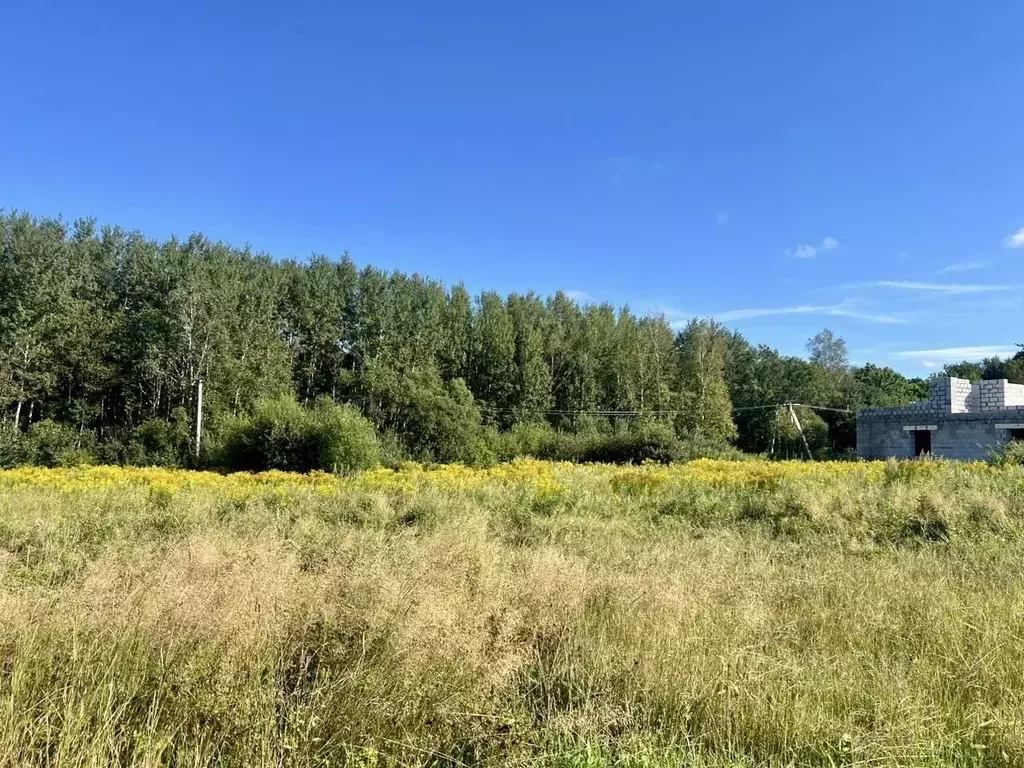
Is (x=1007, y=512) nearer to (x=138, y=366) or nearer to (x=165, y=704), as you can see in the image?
(x=165, y=704)

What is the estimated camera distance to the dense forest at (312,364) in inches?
1243

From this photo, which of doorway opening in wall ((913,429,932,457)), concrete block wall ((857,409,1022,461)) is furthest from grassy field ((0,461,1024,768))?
doorway opening in wall ((913,429,932,457))

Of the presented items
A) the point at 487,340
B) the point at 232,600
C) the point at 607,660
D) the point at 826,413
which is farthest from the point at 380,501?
the point at 826,413

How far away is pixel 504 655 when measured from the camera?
11.1 ft

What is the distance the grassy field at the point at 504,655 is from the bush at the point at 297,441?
18.5 meters

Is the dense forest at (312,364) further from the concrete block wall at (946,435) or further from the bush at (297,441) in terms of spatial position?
the concrete block wall at (946,435)

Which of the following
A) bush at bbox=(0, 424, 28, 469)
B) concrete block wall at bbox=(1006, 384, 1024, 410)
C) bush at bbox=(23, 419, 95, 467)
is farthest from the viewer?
bush at bbox=(23, 419, 95, 467)

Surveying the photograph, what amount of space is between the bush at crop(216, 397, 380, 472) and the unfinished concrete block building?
2221 cm

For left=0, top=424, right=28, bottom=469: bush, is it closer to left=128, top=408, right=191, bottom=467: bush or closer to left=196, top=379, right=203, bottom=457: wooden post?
left=128, top=408, right=191, bottom=467: bush

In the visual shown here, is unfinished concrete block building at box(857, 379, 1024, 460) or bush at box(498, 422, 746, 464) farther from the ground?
unfinished concrete block building at box(857, 379, 1024, 460)

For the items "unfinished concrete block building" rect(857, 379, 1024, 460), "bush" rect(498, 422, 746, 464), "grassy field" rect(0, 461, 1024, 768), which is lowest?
"grassy field" rect(0, 461, 1024, 768)

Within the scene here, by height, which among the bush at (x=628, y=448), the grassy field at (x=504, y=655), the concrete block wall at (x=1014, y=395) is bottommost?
the grassy field at (x=504, y=655)

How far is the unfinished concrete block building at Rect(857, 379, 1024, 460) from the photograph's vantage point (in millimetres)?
24344

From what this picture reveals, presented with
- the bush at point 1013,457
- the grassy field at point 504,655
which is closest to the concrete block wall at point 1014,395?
the bush at point 1013,457
